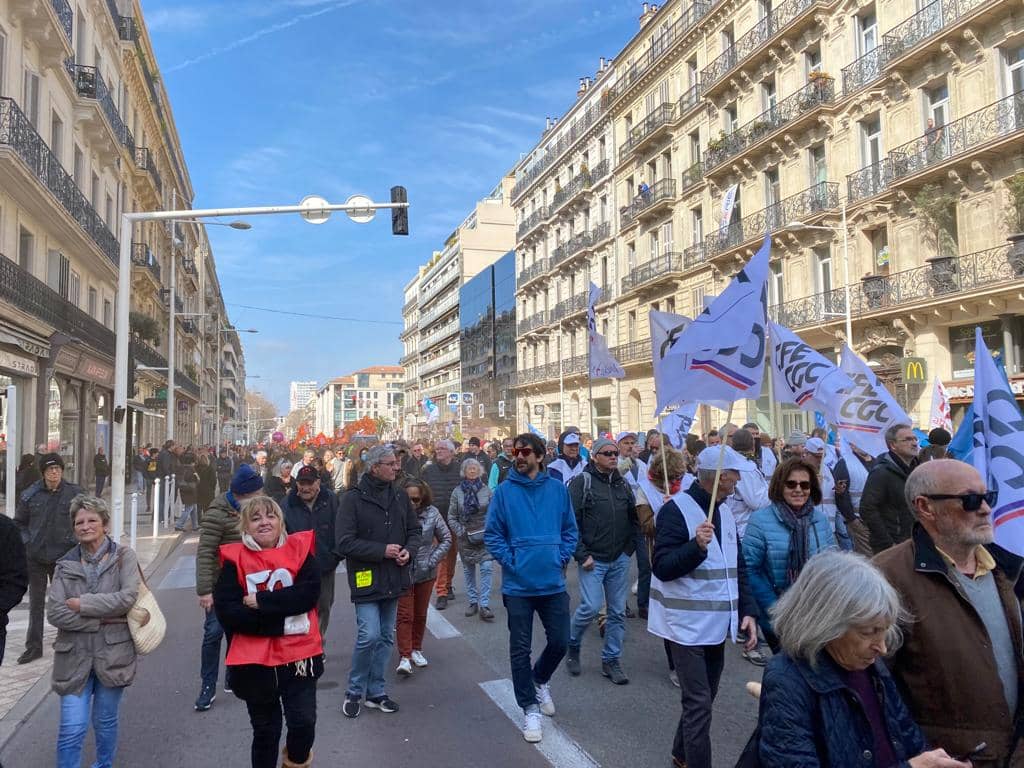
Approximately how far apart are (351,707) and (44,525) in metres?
3.43

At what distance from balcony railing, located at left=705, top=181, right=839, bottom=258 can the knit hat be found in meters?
21.2

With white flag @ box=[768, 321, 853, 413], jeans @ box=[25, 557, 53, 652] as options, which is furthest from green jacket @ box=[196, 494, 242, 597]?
white flag @ box=[768, 321, 853, 413]

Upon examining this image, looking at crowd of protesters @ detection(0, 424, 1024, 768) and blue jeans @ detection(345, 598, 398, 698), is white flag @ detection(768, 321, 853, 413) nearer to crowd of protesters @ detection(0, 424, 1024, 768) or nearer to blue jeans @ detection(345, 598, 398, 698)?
crowd of protesters @ detection(0, 424, 1024, 768)

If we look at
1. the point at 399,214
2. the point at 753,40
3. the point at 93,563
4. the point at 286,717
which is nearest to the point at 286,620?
the point at 286,717

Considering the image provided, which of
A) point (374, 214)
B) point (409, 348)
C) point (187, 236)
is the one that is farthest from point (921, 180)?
point (409, 348)

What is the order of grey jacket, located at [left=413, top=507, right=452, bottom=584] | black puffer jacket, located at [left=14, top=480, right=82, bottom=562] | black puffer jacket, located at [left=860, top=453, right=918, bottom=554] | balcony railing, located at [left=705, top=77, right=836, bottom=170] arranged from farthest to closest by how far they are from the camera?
balcony railing, located at [left=705, top=77, right=836, bottom=170], black puffer jacket, located at [left=14, top=480, right=82, bottom=562], grey jacket, located at [left=413, top=507, right=452, bottom=584], black puffer jacket, located at [left=860, top=453, right=918, bottom=554]

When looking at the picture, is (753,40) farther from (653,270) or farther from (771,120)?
(653,270)

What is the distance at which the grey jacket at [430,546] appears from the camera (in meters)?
6.36

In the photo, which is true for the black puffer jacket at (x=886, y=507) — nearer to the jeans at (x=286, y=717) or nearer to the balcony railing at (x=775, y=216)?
the jeans at (x=286, y=717)

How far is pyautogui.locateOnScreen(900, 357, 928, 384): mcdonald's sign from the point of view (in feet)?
71.4

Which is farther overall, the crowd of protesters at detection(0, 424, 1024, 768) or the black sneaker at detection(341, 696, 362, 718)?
the black sneaker at detection(341, 696, 362, 718)

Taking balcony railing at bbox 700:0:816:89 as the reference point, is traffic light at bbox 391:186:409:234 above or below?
below

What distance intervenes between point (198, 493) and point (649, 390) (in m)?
24.7

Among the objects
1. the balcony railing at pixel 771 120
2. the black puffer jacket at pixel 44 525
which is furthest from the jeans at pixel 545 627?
the balcony railing at pixel 771 120
